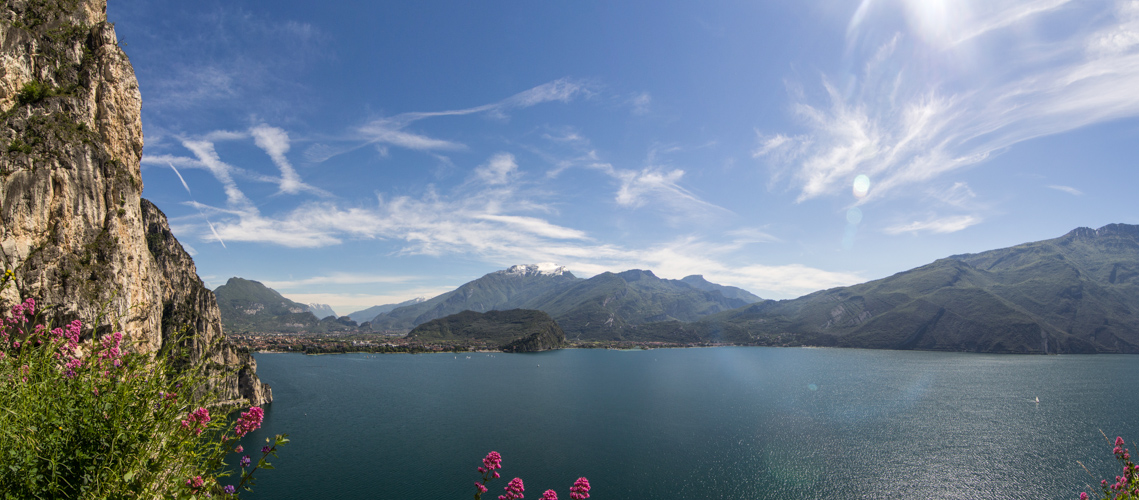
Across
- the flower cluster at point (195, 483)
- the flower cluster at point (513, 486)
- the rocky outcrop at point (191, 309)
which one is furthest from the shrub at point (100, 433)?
the rocky outcrop at point (191, 309)

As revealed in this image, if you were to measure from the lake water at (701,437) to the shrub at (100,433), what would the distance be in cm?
4457

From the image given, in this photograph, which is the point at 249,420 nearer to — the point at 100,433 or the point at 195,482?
the point at 195,482

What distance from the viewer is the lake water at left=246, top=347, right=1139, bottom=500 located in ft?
191

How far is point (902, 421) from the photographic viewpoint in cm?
9562

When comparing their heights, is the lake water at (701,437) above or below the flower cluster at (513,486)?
below

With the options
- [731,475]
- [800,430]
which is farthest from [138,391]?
[800,430]

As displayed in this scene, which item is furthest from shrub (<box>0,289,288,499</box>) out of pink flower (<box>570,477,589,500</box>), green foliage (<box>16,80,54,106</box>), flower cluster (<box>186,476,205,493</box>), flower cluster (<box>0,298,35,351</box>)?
green foliage (<box>16,80,54,106</box>)

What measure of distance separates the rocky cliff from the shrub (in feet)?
116

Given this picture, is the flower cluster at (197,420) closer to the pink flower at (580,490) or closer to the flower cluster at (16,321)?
the flower cluster at (16,321)

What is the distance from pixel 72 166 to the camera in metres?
50.0

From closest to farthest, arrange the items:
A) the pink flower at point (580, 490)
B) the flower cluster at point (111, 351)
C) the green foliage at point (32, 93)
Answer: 1. the flower cluster at point (111, 351)
2. the pink flower at point (580, 490)
3. the green foliage at point (32, 93)

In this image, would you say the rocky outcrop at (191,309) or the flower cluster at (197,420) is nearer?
the flower cluster at (197,420)

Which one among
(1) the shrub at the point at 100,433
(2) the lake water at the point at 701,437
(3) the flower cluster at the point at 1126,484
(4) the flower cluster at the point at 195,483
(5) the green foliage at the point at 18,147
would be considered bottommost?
(2) the lake water at the point at 701,437

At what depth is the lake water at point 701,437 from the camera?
58094 mm
